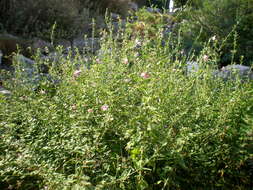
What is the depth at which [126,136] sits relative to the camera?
175 centimetres

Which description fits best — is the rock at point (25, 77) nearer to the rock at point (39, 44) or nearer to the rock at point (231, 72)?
the rock at point (231, 72)

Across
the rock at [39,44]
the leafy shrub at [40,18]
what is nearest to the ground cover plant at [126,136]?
the rock at [39,44]

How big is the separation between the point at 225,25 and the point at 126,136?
15.2 feet

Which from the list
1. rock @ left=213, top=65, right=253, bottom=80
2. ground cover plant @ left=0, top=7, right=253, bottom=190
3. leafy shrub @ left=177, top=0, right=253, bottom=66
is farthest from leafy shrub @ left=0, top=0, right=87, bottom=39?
ground cover plant @ left=0, top=7, right=253, bottom=190

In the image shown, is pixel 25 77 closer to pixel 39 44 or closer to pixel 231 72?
pixel 231 72

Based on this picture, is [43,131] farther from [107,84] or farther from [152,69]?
[152,69]

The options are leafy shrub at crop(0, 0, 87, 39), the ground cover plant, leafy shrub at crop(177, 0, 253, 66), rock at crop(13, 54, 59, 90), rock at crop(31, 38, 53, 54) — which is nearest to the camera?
the ground cover plant

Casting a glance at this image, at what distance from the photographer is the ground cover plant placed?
177 centimetres

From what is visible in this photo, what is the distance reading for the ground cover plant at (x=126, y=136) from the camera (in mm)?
1768

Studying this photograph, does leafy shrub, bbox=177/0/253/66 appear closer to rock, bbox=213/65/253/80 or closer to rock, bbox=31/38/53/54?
rock, bbox=213/65/253/80

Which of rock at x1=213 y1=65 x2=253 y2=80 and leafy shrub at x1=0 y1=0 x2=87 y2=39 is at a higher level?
leafy shrub at x1=0 y1=0 x2=87 y2=39

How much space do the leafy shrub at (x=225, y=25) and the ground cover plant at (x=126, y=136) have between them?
3.23 m

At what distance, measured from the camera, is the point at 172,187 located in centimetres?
199

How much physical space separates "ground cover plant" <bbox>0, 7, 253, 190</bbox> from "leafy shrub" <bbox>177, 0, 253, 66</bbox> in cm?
323
